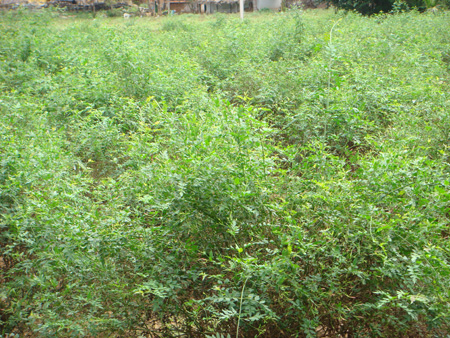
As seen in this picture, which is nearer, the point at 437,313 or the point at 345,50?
the point at 437,313

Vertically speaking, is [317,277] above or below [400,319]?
above

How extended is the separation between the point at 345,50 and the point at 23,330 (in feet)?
18.9

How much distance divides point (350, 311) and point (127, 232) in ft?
4.76

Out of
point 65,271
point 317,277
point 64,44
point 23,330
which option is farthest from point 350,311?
point 64,44

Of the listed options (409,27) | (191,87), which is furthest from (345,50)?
(409,27)

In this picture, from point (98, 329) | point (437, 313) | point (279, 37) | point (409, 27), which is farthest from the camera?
point (409, 27)

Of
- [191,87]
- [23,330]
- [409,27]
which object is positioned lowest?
[23,330]

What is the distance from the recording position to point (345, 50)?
6906 mm

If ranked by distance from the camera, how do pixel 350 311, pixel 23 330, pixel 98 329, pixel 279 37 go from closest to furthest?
pixel 350 311 → pixel 98 329 → pixel 23 330 → pixel 279 37

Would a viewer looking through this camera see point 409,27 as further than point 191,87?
Yes

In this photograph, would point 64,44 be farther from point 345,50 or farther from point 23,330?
point 23,330

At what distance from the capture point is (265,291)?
2.58 meters

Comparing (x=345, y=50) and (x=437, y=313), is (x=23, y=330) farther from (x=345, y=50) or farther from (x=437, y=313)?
(x=345, y=50)

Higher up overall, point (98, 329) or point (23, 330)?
point (98, 329)
